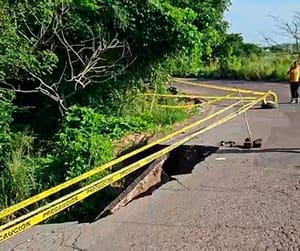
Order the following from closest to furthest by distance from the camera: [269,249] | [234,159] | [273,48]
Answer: [269,249], [234,159], [273,48]

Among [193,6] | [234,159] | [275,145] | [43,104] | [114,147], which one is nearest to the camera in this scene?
[234,159]

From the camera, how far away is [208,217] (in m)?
6.91

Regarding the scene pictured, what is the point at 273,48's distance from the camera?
39.2 metres

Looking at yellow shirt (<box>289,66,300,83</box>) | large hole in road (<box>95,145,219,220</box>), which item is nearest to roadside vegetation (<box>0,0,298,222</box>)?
large hole in road (<box>95,145,219,220</box>)

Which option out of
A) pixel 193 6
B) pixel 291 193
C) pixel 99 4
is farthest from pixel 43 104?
pixel 291 193

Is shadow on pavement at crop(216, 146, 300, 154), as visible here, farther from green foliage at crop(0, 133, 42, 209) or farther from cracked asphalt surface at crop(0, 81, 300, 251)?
green foliage at crop(0, 133, 42, 209)

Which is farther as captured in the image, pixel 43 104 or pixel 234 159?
pixel 43 104

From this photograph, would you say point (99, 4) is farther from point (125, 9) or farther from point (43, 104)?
point (43, 104)

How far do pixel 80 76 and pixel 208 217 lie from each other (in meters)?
8.02

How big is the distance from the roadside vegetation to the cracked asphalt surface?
2250 mm

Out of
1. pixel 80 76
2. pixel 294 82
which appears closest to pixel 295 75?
pixel 294 82

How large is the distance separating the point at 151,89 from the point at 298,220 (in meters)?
11.7

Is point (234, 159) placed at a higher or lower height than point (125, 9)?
lower

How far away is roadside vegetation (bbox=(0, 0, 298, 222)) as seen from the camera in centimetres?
1146
